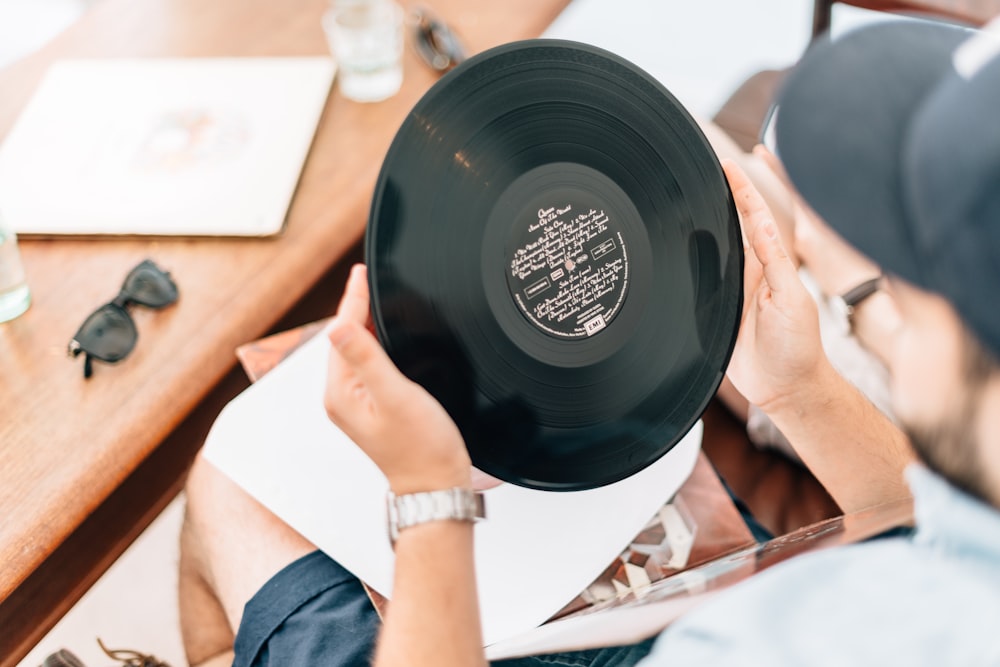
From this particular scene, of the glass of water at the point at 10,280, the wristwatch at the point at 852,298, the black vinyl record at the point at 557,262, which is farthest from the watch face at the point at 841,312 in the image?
the glass of water at the point at 10,280

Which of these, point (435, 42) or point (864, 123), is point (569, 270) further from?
point (435, 42)

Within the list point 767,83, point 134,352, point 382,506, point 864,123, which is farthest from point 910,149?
point 767,83

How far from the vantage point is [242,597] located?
0.78 m

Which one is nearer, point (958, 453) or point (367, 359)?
point (958, 453)

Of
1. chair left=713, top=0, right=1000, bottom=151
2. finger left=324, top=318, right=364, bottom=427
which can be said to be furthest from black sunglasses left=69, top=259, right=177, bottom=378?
chair left=713, top=0, right=1000, bottom=151

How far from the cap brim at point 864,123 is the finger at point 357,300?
298 millimetres

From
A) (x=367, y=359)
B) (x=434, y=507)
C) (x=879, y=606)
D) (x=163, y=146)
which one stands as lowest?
(x=879, y=606)

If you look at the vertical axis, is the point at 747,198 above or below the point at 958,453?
above

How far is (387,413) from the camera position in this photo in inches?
23.0

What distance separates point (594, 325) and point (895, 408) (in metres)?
0.23

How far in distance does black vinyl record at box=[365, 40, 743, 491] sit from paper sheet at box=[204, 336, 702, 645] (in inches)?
4.3

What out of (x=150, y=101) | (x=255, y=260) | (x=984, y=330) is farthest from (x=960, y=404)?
(x=150, y=101)

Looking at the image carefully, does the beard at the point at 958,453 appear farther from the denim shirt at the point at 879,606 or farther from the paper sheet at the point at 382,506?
the paper sheet at the point at 382,506

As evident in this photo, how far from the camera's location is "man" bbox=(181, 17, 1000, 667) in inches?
16.0
